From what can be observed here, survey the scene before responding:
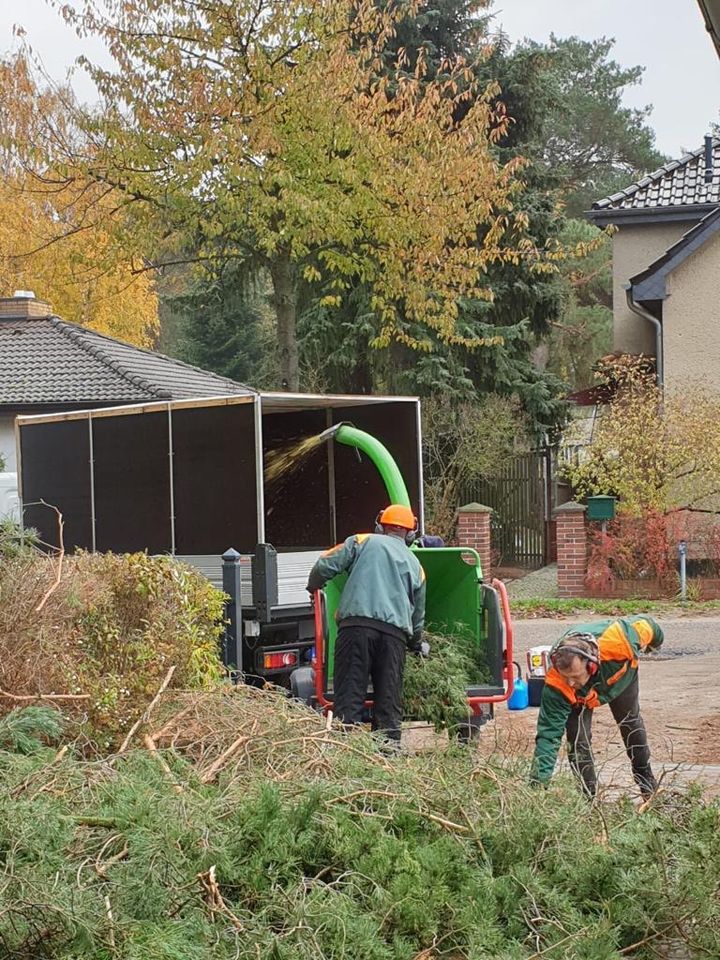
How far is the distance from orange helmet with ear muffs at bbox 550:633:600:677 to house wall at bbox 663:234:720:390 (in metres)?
17.6

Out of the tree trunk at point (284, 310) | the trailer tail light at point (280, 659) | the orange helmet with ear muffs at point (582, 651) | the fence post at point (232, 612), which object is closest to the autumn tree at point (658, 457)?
the tree trunk at point (284, 310)

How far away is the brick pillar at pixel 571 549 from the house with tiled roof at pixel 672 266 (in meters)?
5.57

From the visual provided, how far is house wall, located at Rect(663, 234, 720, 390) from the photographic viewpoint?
23594 mm

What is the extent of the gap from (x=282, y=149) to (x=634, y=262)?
1166cm

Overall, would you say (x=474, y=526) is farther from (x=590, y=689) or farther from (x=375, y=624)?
(x=590, y=689)

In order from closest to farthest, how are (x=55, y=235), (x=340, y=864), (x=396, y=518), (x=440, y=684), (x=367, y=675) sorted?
(x=340, y=864), (x=367, y=675), (x=396, y=518), (x=440, y=684), (x=55, y=235)

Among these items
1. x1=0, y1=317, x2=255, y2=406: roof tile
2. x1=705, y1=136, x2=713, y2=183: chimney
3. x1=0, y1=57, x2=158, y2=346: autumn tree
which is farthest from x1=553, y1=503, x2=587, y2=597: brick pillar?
x1=705, y1=136, x2=713, y2=183: chimney

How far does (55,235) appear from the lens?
26.0 m

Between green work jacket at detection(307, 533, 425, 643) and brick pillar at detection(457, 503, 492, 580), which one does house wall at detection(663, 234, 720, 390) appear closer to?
brick pillar at detection(457, 503, 492, 580)

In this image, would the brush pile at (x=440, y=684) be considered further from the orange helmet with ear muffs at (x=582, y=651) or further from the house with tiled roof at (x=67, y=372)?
→ the house with tiled roof at (x=67, y=372)

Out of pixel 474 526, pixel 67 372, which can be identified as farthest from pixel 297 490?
pixel 67 372

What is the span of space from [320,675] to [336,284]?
13.3 m

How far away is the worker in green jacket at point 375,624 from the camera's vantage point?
7727 mm

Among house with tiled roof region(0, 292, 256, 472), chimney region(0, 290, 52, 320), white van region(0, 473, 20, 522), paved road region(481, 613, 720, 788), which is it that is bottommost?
paved road region(481, 613, 720, 788)
